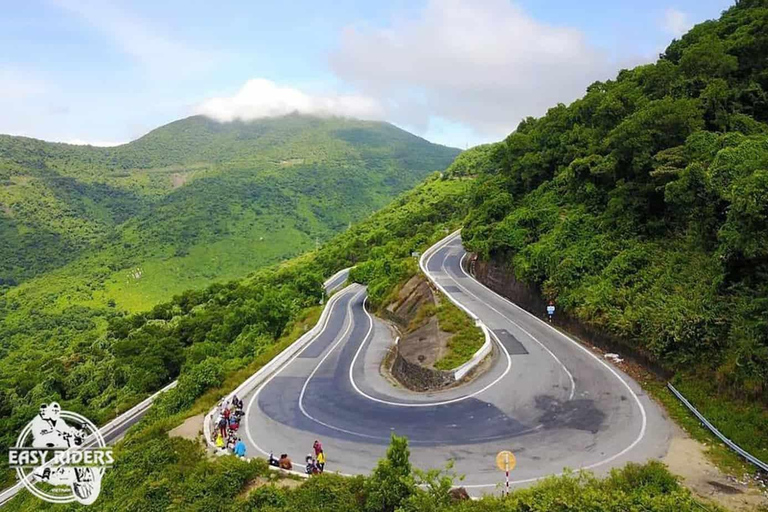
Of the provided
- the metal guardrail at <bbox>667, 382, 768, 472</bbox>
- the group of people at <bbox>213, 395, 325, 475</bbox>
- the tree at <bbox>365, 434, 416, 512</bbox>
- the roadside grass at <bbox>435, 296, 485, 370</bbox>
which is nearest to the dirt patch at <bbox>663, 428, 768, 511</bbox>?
the metal guardrail at <bbox>667, 382, 768, 472</bbox>

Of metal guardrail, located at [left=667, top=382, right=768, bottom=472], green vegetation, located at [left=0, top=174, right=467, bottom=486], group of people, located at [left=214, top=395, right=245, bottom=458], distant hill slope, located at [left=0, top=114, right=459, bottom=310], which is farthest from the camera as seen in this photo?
distant hill slope, located at [left=0, top=114, right=459, bottom=310]

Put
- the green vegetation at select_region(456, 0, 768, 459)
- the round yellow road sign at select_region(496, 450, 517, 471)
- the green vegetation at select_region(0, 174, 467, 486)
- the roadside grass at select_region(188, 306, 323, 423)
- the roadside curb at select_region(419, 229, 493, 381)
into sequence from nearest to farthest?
the round yellow road sign at select_region(496, 450, 517, 471) < the green vegetation at select_region(456, 0, 768, 459) < the roadside curb at select_region(419, 229, 493, 381) < the roadside grass at select_region(188, 306, 323, 423) < the green vegetation at select_region(0, 174, 467, 486)

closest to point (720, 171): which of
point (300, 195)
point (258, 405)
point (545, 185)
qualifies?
point (545, 185)

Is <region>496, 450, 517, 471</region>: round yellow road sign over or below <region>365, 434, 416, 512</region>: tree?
over

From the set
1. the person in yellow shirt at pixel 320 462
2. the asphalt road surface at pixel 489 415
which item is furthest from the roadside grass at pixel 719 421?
the person in yellow shirt at pixel 320 462

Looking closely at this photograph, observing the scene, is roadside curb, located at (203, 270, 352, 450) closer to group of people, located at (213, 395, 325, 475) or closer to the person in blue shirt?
group of people, located at (213, 395, 325, 475)

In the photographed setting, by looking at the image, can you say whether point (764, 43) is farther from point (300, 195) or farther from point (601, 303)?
point (300, 195)
